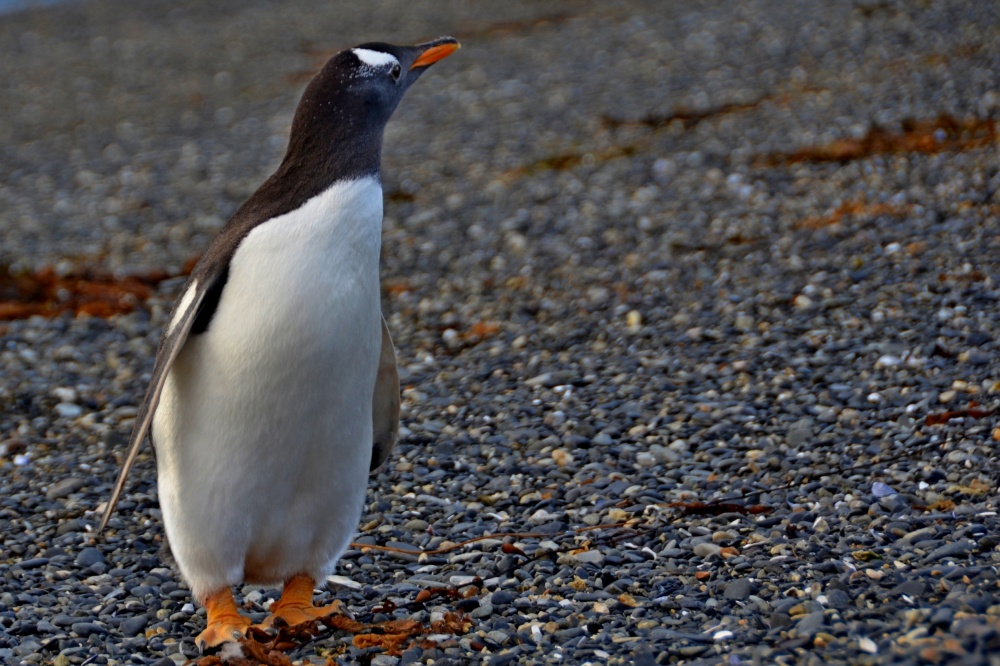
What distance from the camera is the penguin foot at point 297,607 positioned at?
142 inches

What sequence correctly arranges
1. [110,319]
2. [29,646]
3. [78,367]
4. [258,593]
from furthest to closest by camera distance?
[110,319] → [78,367] → [258,593] → [29,646]

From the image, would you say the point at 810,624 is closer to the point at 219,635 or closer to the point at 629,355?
the point at 219,635

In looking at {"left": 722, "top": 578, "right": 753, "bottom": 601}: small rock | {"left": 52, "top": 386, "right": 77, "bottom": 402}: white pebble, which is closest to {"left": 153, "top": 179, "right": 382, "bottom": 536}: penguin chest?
{"left": 722, "top": 578, "right": 753, "bottom": 601}: small rock

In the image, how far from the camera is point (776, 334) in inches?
238

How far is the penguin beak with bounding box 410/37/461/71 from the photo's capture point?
13.3 feet

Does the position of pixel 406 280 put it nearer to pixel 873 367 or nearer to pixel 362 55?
pixel 873 367

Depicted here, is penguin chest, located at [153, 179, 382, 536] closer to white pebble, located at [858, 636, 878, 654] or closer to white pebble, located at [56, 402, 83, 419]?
white pebble, located at [858, 636, 878, 654]

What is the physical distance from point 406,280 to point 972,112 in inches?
178

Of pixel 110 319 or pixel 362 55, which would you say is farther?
pixel 110 319

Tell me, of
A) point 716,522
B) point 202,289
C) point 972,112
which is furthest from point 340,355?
point 972,112

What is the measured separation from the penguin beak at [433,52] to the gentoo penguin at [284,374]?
28 centimetres

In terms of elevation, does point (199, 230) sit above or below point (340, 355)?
below

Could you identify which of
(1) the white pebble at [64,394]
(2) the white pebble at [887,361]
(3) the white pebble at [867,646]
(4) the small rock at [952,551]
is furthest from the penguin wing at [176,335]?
(2) the white pebble at [887,361]

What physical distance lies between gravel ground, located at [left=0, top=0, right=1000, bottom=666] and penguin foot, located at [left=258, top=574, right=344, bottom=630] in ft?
0.28
